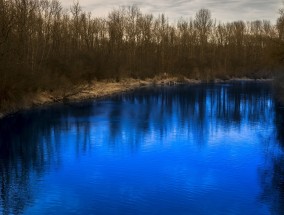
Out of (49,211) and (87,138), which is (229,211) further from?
(87,138)

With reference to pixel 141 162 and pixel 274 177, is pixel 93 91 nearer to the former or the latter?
pixel 141 162

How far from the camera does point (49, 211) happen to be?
33.1ft

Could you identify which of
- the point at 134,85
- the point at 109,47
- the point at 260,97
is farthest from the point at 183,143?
the point at 109,47

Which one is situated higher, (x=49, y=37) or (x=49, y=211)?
(x=49, y=37)

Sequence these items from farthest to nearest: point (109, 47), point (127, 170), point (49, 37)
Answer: point (109, 47)
point (49, 37)
point (127, 170)

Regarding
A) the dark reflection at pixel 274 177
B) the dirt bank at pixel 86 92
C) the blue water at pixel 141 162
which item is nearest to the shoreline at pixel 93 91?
the dirt bank at pixel 86 92

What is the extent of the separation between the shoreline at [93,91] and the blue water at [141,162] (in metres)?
1.58

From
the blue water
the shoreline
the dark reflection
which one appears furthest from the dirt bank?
the dark reflection

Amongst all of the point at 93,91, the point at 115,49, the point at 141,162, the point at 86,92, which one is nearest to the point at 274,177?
the point at 141,162

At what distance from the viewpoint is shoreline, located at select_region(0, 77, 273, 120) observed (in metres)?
28.3

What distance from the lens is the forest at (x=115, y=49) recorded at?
90.1 feet

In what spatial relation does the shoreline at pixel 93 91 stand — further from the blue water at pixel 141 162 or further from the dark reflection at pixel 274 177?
the dark reflection at pixel 274 177

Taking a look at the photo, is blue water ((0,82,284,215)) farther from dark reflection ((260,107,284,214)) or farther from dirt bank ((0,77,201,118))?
dirt bank ((0,77,201,118))

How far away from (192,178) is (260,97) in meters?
25.8
